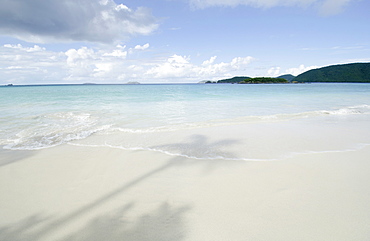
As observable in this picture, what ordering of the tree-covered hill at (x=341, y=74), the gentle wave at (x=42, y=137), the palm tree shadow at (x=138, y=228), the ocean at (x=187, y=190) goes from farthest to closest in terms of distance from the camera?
the tree-covered hill at (x=341, y=74) < the gentle wave at (x=42, y=137) < the ocean at (x=187, y=190) < the palm tree shadow at (x=138, y=228)

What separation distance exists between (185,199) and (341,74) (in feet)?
631

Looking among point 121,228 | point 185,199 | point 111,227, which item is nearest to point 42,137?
point 111,227

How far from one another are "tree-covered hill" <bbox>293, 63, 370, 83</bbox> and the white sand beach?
17269 cm

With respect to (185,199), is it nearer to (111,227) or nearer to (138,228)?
(138,228)

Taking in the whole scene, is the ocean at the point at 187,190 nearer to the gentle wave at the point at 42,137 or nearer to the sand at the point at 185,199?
the sand at the point at 185,199

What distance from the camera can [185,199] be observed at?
10.4 feet

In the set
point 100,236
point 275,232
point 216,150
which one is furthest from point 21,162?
point 275,232

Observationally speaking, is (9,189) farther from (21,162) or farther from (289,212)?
(289,212)

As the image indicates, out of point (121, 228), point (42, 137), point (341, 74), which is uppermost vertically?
point (341, 74)

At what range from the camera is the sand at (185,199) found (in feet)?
8.23

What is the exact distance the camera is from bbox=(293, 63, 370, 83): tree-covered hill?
452ft

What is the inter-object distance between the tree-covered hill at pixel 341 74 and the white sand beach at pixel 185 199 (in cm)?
17269

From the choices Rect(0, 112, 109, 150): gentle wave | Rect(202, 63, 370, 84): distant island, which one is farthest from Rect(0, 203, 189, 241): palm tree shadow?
Rect(202, 63, 370, 84): distant island

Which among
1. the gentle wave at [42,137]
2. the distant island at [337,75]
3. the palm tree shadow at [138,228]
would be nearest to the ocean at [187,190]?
the palm tree shadow at [138,228]
